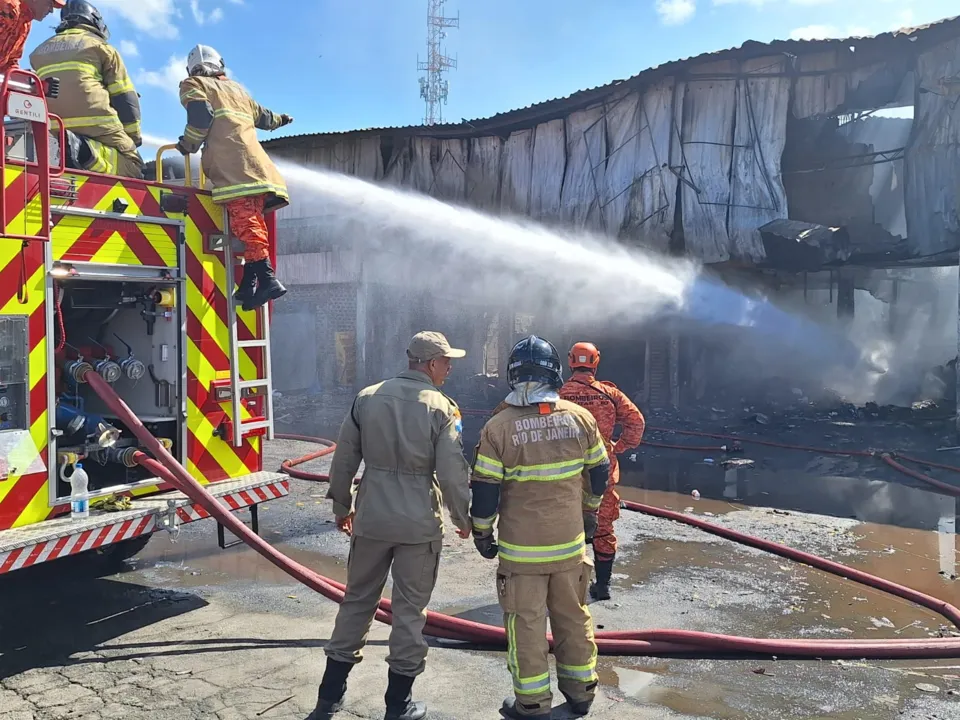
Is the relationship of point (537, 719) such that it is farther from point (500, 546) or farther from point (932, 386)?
point (932, 386)

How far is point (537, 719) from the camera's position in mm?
3152

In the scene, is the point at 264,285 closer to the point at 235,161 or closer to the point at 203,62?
the point at 235,161

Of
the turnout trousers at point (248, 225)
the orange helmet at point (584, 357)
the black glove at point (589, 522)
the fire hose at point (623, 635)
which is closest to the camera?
the black glove at point (589, 522)

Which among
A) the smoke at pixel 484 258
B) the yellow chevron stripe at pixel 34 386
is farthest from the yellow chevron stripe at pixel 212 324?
the smoke at pixel 484 258

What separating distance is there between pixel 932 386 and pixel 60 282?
1528 centimetres

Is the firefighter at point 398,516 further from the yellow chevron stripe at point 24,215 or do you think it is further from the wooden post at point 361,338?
the wooden post at point 361,338

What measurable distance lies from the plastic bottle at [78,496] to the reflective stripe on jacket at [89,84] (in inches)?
99.5

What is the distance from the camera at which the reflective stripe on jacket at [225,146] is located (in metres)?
4.74

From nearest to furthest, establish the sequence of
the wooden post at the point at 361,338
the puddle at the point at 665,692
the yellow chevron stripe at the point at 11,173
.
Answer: the puddle at the point at 665,692, the yellow chevron stripe at the point at 11,173, the wooden post at the point at 361,338

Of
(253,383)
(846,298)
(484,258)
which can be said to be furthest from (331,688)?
(846,298)

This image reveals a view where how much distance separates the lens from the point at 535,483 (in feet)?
11.0

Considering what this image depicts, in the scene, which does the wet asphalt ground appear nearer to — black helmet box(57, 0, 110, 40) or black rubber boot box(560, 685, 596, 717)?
black rubber boot box(560, 685, 596, 717)

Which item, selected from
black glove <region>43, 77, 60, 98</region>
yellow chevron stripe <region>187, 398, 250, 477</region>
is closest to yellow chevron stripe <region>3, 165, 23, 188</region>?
black glove <region>43, 77, 60, 98</region>

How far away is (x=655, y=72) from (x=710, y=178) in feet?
6.75
